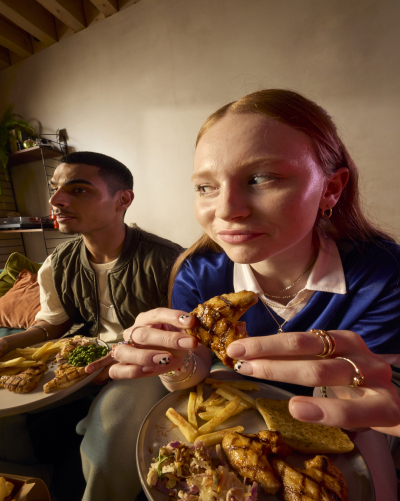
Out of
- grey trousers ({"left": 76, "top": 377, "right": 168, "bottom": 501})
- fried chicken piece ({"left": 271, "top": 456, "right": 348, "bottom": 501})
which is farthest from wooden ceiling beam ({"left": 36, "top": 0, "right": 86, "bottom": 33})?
fried chicken piece ({"left": 271, "top": 456, "right": 348, "bottom": 501})

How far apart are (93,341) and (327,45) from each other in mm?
4098

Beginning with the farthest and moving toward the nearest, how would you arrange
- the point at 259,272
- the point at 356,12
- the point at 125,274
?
the point at 356,12 → the point at 125,274 → the point at 259,272

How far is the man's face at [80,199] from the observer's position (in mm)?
2064

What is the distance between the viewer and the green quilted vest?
7.01ft

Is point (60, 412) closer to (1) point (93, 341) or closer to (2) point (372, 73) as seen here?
(1) point (93, 341)

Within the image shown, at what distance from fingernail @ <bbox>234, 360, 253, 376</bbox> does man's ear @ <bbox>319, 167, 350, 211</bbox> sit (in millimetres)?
819

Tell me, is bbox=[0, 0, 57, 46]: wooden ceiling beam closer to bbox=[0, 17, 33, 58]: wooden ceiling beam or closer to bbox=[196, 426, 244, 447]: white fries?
bbox=[0, 17, 33, 58]: wooden ceiling beam

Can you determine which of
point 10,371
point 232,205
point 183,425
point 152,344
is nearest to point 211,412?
point 183,425

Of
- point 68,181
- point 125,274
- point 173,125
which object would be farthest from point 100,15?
point 125,274

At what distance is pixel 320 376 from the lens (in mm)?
715

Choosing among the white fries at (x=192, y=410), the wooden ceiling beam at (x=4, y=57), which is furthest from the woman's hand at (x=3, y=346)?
the wooden ceiling beam at (x=4, y=57)

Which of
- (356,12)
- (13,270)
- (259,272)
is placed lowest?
(13,270)

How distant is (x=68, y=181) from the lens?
6.73 feet

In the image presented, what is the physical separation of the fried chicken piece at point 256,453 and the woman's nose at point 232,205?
0.84 meters
